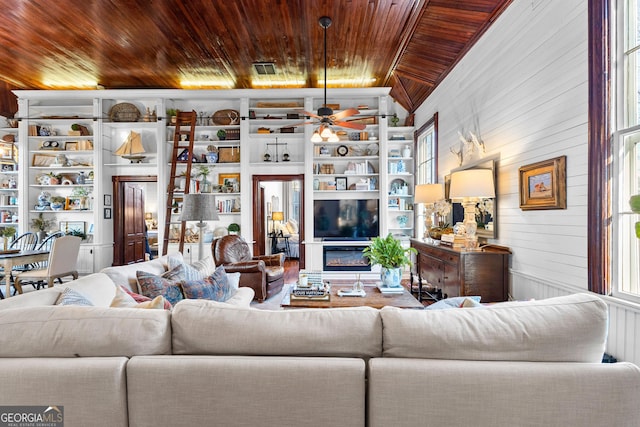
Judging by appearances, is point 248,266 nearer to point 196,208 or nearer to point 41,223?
point 196,208

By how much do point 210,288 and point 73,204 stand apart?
5.54 meters

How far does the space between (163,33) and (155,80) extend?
1.88m

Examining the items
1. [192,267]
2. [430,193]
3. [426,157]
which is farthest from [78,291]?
[426,157]

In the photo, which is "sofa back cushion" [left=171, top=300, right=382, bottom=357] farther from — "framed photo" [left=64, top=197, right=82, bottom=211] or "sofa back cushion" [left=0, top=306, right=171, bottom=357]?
"framed photo" [left=64, top=197, right=82, bottom=211]

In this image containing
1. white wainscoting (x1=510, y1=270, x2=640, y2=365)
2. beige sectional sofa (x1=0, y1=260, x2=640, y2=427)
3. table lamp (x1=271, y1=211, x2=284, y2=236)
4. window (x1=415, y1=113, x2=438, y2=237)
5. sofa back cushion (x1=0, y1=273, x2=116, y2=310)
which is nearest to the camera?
beige sectional sofa (x1=0, y1=260, x2=640, y2=427)

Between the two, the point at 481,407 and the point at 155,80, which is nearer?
the point at 481,407

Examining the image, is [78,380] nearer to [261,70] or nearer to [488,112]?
[488,112]

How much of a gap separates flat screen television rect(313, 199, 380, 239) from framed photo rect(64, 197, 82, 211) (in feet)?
14.8

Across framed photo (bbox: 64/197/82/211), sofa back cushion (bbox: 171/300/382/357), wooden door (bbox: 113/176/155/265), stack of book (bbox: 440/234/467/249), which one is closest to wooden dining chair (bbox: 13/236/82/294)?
wooden door (bbox: 113/176/155/265)

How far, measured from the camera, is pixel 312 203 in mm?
6297

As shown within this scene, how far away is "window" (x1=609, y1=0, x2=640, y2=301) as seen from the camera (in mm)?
2078

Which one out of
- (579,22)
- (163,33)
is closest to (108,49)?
(163,33)

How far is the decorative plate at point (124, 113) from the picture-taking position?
20.8ft

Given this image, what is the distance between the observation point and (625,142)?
2.11 m
